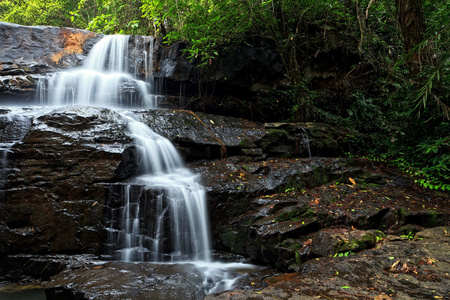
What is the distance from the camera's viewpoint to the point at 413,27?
20.2 feet

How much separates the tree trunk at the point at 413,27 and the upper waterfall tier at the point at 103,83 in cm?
702

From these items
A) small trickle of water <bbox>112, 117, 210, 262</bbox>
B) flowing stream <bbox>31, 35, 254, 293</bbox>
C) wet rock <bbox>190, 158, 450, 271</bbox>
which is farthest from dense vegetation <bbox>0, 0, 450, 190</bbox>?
small trickle of water <bbox>112, 117, 210, 262</bbox>

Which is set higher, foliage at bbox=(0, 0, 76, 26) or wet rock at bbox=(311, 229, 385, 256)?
foliage at bbox=(0, 0, 76, 26)

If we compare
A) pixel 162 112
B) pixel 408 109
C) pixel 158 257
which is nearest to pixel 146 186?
pixel 158 257

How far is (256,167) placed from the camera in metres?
6.57

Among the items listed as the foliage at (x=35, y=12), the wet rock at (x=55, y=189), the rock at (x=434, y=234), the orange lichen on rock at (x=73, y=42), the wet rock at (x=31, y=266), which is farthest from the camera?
the foliage at (x=35, y=12)

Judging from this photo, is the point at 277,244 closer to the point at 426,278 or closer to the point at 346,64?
the point at 426,278

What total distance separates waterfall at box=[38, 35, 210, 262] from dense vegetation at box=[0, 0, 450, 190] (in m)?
3.20

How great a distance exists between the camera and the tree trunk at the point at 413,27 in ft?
19.9

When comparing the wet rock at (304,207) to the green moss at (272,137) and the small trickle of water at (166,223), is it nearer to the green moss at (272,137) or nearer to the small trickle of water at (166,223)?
the small trickle of water at (166,223)

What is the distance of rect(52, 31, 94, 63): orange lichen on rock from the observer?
937 cm

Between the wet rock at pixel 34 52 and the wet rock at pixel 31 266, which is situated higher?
the wet rock at pixel 34 52

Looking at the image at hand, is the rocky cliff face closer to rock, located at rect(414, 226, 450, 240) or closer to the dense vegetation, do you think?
rock, located at rect(414, 226, 450, 240)

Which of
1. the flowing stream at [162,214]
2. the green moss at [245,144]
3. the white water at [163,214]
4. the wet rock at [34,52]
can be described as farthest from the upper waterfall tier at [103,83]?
the green moss at [245,144]
